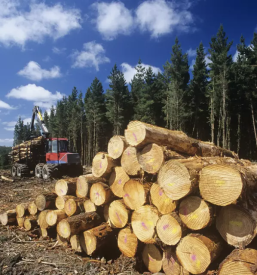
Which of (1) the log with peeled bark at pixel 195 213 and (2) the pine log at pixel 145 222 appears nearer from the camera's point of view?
(1) the log with peeled bark at pixel 195 213

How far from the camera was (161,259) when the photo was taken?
3770mm

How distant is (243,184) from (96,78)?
40934mm

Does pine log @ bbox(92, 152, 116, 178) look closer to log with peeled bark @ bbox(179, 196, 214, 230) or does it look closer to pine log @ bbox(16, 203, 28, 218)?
log with peeled bark @ bbox(179, 196, 214, 230)

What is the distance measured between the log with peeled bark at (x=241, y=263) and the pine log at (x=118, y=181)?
84.0 inches

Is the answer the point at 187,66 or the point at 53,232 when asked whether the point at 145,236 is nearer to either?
the point at 53,232

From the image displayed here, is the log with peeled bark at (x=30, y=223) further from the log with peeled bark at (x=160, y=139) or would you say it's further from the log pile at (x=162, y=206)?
the log with peeled bark at (x=160, y=139)

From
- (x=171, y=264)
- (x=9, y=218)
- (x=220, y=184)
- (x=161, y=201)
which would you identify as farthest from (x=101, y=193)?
(x=9, y=218)

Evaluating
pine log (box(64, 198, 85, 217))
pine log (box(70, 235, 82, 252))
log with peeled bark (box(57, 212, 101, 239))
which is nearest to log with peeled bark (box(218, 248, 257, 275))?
log with peeled bark (box(57, 212, 101, 239))

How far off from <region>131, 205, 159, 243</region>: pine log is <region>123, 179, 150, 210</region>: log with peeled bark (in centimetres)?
13

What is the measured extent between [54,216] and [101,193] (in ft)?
4.17

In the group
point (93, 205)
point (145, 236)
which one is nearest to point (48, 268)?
point (93, 205)

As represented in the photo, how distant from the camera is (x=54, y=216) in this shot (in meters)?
4.88

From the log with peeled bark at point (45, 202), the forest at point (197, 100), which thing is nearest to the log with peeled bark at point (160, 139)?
the log with peeled bark at point (45, 202)

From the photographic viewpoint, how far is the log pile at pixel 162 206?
2975 mm
